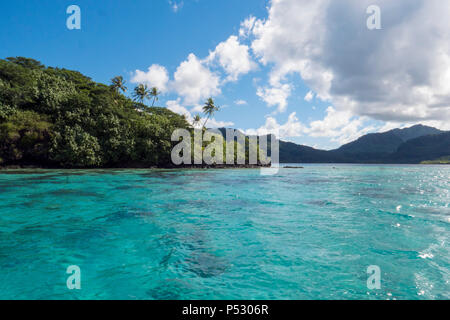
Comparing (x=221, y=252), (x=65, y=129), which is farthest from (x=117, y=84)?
(x=221, y=252)

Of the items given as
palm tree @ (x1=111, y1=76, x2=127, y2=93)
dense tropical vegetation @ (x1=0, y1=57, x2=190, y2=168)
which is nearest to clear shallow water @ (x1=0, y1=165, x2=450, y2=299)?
dense tropical vegetation @ (x1=0, y1=57, x2=190, y2=168)

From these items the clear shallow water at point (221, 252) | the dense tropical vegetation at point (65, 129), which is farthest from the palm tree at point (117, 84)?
the clear shallow water at point (221, 252)

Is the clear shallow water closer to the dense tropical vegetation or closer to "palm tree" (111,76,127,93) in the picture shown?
the dense tropical vegetation

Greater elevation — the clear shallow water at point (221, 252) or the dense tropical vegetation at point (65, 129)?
the dense tropical vegetation at point (65, 129)

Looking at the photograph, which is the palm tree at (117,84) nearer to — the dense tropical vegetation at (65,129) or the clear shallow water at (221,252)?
the dense tropical vegetation at (65,129)

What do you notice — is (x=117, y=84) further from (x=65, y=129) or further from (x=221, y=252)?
(x=221, y=252)

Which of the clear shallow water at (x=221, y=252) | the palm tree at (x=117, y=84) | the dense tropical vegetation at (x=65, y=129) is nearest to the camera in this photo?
the clear shallow water at (x=221, y=252)

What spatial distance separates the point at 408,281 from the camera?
4625mm

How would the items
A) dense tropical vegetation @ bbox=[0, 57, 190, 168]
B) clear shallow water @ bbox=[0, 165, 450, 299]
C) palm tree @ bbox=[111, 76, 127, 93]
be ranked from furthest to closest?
palm tree @ bbox=[111, 76, 127, 93] < dense tropical vegetation @ bbox=[0, 57, 190, 168] < clear shallow water @ bbox=[0, 165, 450, 299]

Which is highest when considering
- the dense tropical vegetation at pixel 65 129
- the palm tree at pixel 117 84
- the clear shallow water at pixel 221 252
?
the palm tree at pixel 117 84

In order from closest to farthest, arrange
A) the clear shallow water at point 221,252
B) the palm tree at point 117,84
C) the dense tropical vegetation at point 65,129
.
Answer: the clear shallow water at point 221,252
the dense tropical vegetation at point 65,129
the palm tree at point 117,84

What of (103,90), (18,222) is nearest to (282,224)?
(18,222)
